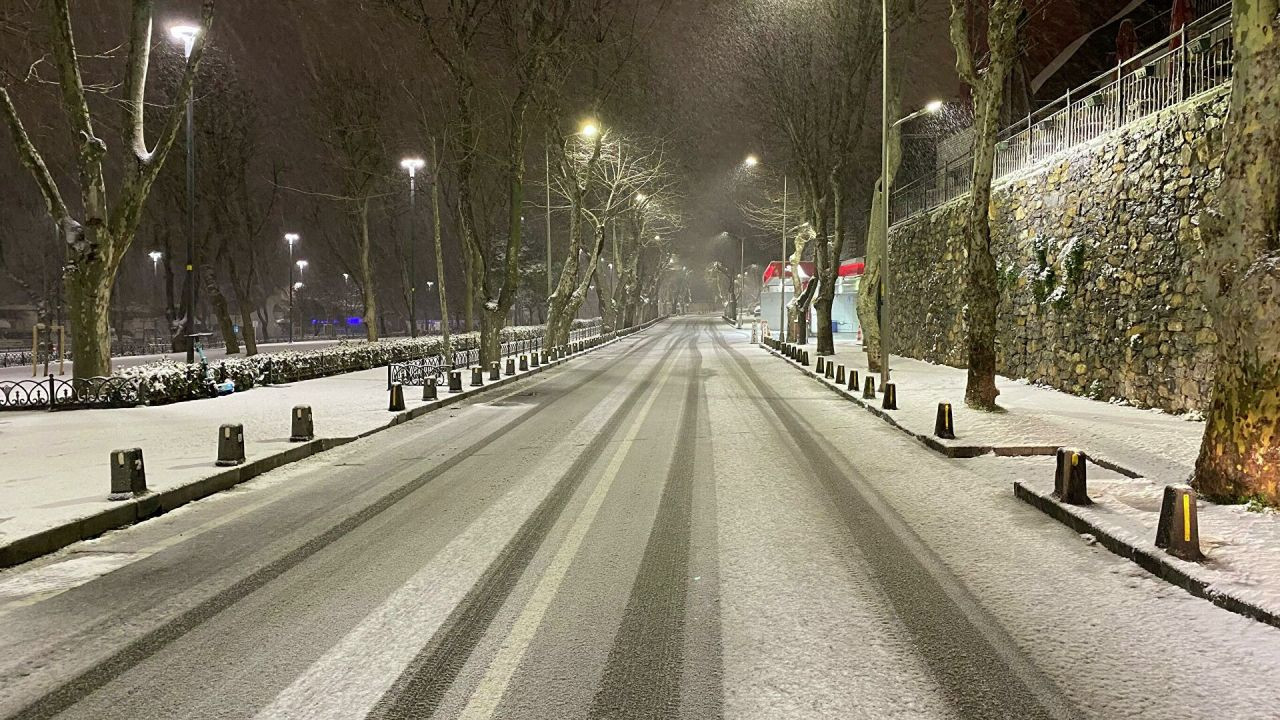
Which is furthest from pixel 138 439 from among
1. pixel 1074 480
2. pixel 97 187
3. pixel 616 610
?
pixel 1074 480

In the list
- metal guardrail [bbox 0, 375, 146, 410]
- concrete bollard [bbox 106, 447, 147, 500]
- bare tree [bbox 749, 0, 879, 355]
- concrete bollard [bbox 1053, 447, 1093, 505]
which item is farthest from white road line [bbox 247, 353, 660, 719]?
bare tree [bbox 749, 0, 879, 355]

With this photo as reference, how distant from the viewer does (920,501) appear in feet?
26.2

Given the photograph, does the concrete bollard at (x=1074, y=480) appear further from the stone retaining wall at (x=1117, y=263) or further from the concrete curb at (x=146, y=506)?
the concrete curb at (x=146, y=506)

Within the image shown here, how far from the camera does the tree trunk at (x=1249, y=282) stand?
671 centimetres

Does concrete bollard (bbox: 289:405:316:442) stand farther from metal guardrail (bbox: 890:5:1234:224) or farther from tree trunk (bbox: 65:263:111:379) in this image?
metal guardrail (bbox: 890:5:1234:224)

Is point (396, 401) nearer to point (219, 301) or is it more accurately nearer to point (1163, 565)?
point (1163, 565)

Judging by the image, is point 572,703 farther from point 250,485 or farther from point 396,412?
point 396,412

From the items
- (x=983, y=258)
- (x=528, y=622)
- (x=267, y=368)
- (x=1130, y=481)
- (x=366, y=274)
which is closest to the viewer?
(x=528, y=622)

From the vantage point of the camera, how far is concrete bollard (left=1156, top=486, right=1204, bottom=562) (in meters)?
5.62

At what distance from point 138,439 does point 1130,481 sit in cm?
1302

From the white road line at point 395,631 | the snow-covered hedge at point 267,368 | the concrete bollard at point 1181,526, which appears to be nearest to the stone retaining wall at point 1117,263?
the concrete bollard at point 1181,526

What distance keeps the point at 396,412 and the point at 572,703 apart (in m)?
12.1

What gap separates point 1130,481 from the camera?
320 inches

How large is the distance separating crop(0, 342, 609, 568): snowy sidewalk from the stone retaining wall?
11.8m
